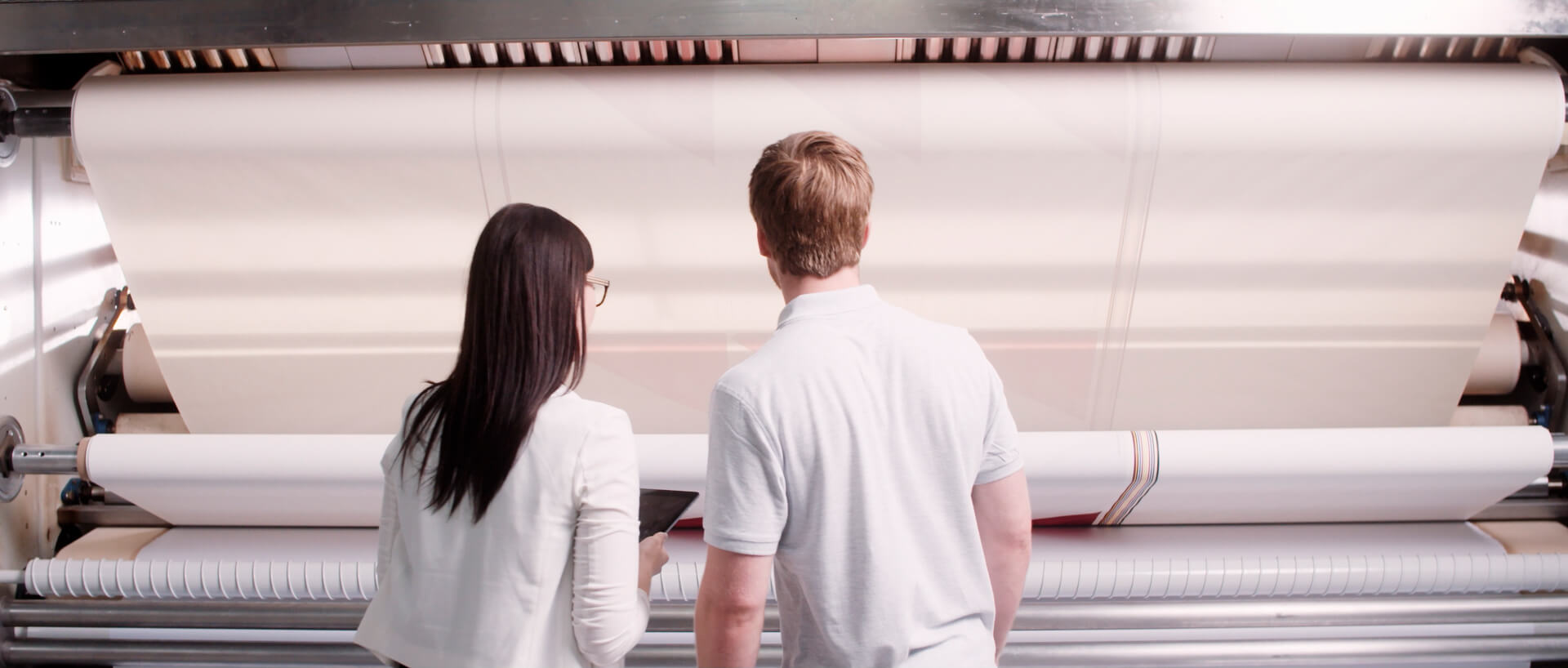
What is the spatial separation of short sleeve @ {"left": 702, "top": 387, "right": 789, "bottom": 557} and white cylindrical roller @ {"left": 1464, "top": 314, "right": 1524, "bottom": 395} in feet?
4.48

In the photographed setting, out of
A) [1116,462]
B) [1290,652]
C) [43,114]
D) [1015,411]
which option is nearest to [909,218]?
[1015,411]

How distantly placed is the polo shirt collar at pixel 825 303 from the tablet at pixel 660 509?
38cm

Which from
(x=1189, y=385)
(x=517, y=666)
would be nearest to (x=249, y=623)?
(x=517, y=666)

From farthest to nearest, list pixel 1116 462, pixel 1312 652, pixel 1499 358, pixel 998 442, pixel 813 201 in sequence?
1. pixel 1499 358
2. pixel 1312 652
3. pixel 1116 462
4. pixel 998 442
5. pixel 813 201

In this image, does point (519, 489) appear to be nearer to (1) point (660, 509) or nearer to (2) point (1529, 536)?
(1) point (660, 509)

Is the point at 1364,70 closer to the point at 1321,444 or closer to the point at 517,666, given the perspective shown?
the point at 1321,444

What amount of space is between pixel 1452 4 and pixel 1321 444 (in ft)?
1.95

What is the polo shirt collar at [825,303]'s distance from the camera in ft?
2.43

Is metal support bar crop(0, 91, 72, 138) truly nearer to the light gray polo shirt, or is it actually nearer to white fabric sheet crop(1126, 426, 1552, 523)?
the light gray polo shirt

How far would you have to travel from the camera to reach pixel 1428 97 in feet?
4.03

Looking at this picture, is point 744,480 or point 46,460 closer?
point 744,480

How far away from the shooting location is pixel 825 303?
0.74 m

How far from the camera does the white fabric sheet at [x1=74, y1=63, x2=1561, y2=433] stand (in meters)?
1.23

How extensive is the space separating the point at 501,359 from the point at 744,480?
0.23 meters
